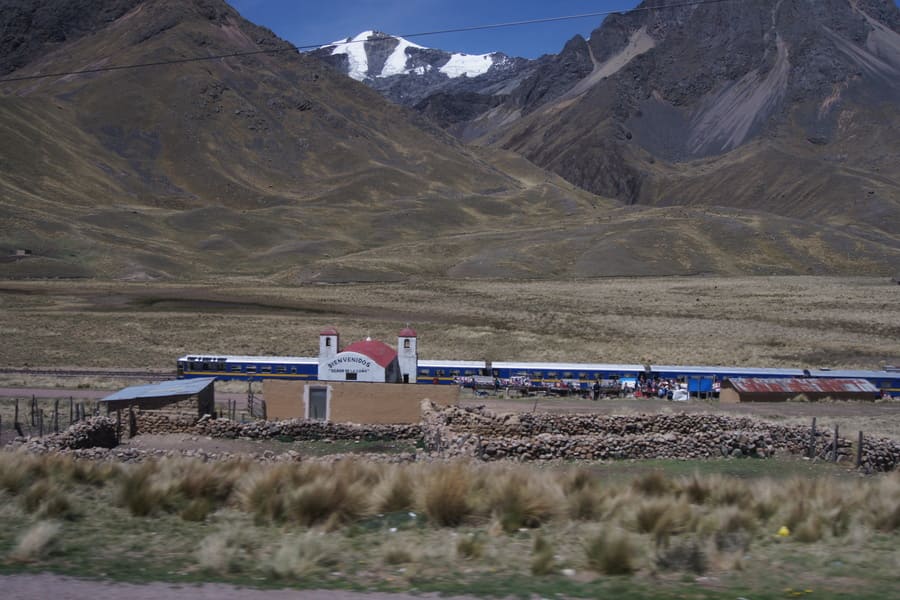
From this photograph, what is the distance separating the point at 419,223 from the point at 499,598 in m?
166

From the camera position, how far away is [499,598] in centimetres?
794

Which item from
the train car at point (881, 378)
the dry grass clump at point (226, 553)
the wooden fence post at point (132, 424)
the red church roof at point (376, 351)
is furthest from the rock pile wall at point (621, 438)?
the train car at point (881, 378)

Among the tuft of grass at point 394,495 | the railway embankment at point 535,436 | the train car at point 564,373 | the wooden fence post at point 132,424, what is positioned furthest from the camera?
the train car at point 564,373

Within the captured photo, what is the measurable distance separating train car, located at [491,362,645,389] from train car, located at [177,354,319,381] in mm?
9435

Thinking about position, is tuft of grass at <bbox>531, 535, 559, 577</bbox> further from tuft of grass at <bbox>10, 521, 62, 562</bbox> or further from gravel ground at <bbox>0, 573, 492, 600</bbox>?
tuft of grass at <bbox>10, 521, 62, 562</bbox>

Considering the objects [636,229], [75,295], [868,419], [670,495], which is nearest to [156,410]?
[670,495]

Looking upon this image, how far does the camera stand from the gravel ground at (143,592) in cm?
784

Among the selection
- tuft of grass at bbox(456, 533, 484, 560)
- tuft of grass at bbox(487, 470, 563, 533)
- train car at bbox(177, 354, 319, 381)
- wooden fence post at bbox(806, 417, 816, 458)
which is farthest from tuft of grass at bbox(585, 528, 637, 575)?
train car at bbox(177, 354, 319, 381)

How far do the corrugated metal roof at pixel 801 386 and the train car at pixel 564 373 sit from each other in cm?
650

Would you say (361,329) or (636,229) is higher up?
(636,229)

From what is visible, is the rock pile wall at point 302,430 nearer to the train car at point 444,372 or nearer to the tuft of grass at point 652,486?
the tuft of grass at point 652,486

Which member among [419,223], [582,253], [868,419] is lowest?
[868,419]

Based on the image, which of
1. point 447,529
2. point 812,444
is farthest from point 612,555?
point 812,444

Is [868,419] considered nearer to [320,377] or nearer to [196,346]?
[320,377]
